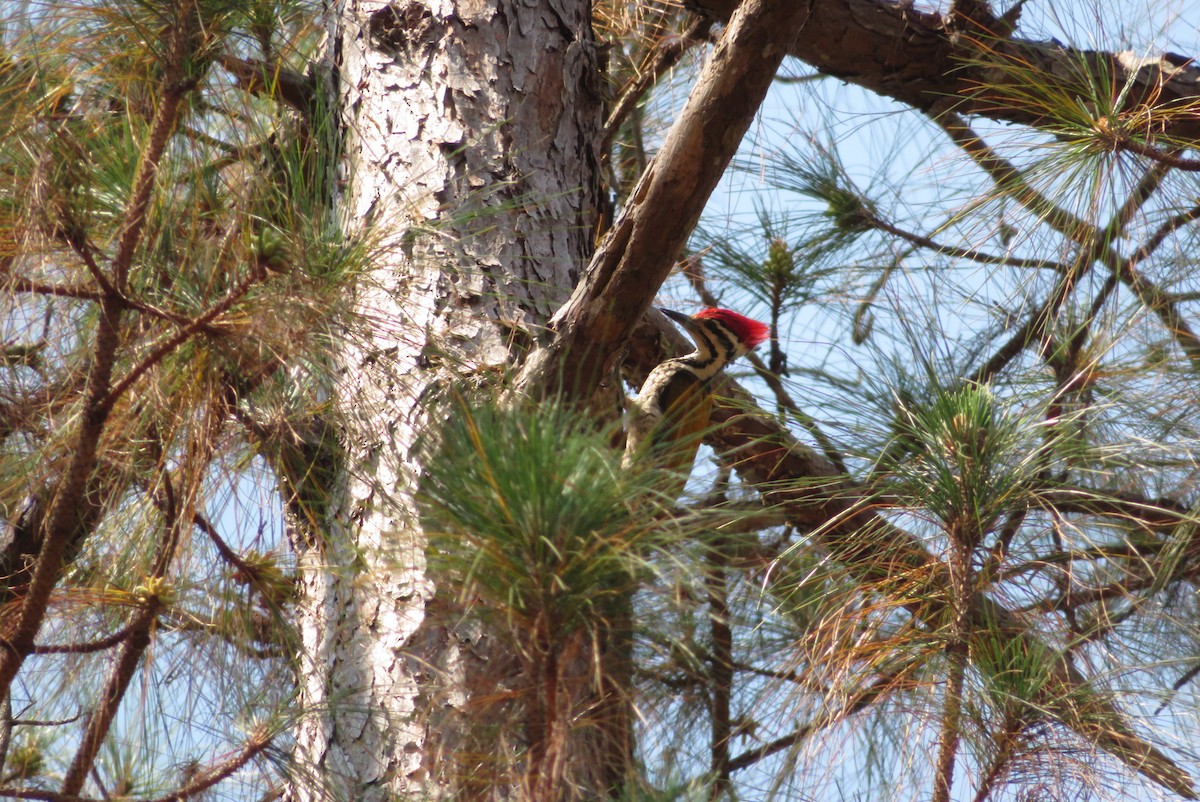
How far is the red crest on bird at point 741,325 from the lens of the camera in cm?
287

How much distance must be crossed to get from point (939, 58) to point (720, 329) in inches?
31.0

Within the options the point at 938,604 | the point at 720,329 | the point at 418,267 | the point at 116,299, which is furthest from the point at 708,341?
the point at 116,299

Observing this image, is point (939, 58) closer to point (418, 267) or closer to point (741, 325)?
point (741, 325)

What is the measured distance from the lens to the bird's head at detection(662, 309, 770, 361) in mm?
2855

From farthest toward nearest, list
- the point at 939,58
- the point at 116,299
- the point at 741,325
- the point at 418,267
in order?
the point at 741,325 < the point at 939,58 < the point at 418,267 < the point at 116,299

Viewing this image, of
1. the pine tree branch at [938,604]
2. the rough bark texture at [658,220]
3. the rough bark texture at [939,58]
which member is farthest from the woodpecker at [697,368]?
the rough bark texture at [658,220]

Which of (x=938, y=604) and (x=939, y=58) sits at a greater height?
(x=939, y=58)

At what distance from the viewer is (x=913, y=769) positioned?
1.65m

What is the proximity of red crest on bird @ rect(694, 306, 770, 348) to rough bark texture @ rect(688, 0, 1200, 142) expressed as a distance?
0.62 metres

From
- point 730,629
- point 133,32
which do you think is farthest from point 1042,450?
point 133,32

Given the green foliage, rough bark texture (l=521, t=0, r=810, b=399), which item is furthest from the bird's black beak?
the green foliage

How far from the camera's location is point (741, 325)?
2.93 meters

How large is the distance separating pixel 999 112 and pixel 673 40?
74cm

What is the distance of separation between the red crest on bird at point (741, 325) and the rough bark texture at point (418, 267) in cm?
81
